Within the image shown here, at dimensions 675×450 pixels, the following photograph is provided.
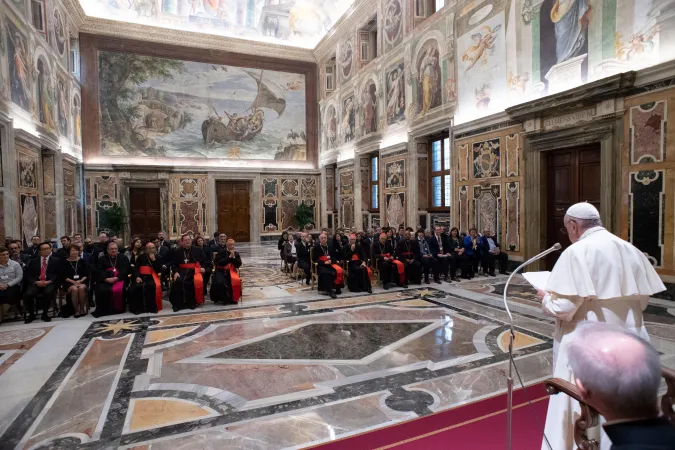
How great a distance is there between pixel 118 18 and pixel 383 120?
12692mm

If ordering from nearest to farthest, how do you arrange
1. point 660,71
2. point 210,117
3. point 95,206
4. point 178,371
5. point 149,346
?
point 178,371 < point 149,346 < point 660,71 < point 95,206 < point 210,117

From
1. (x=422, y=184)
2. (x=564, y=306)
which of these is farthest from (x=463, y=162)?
(x=564, y=306)

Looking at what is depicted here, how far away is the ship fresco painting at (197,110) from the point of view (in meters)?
17.3

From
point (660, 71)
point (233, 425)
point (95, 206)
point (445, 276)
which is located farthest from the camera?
point (95, 206)

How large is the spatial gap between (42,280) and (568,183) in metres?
10.9

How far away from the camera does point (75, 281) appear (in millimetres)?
7047

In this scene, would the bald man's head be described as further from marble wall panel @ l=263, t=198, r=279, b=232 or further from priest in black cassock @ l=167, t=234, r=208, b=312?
marble wall panel @ l=263, t=198, r=279, b=232

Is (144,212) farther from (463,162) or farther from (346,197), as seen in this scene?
(463,162)

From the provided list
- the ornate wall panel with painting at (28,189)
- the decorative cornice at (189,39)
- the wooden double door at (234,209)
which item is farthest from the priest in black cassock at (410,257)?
the decorative cornice at (189,39)

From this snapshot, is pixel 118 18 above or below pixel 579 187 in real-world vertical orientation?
above

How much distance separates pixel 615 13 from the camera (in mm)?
7387

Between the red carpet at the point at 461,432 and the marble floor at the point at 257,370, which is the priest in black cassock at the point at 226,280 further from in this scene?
the red carpet at the point at 461,432

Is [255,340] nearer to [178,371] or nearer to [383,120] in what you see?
[178,371]

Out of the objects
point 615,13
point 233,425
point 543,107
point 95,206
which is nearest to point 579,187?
point 543,107
